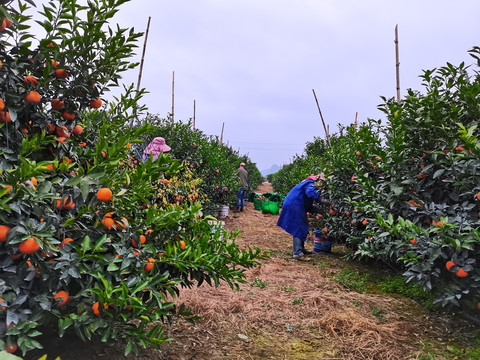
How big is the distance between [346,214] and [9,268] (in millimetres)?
4167

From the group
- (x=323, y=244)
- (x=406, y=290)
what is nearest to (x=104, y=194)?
(x=406, y=290)

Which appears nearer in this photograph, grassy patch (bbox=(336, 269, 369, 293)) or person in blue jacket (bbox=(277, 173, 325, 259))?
grassy patch (bbox=(336, 269, 369, 293))

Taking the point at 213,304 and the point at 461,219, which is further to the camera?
the point at 213,304

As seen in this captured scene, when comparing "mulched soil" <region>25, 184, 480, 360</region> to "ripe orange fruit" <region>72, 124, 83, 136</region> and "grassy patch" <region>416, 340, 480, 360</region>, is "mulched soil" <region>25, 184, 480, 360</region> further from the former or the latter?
"ripe orange fruit" <region>72, 124, 83, 136</region>

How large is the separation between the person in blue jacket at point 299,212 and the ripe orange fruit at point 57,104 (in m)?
4.19

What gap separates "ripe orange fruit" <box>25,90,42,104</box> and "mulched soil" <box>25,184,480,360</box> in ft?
4.45

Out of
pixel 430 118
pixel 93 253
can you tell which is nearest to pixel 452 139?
pixel 430 118

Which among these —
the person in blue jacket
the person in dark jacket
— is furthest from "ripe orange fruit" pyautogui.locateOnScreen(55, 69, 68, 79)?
the person in dark jacket

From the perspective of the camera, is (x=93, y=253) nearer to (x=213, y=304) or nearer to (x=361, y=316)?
(x=213, y=304)

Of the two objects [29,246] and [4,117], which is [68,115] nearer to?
[4,117]

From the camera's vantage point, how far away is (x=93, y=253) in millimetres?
1616

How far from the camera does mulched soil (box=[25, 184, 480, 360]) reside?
233cm

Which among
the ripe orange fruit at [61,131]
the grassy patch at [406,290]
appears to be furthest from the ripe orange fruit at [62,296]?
the grassy patch at [406,290]

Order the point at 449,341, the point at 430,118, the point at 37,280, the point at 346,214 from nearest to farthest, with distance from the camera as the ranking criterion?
1. the point at 37,280
2. the point at 449,341
3. the point at 430,118
4. the point at 346,214
